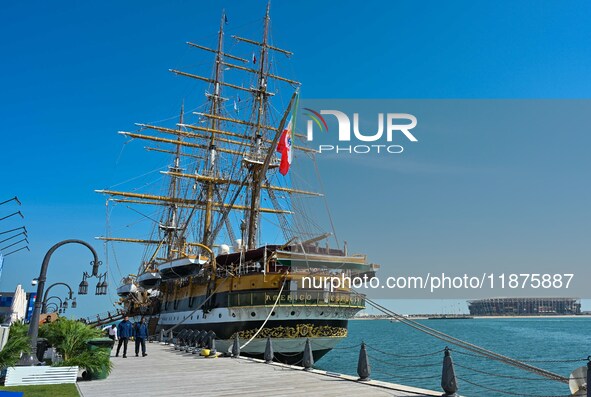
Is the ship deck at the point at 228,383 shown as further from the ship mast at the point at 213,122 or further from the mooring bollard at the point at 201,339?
the ship mast at the point at 213,122

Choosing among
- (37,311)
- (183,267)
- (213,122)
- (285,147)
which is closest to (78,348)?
(37,311)

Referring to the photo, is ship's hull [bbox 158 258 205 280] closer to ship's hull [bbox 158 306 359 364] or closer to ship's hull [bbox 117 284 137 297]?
ship's hull [bbox 158 306 359 364]

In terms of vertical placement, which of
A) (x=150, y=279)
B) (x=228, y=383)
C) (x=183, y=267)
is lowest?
(x=228, y=383)

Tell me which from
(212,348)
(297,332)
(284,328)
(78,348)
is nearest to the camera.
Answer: (78,348)

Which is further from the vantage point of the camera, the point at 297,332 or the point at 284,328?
the point at 297,332

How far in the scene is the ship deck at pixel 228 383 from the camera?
10898mm

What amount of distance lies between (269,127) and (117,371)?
34585 millimetres

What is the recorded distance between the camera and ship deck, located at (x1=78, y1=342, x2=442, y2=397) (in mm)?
10898

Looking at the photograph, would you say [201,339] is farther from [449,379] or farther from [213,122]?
[213,122]

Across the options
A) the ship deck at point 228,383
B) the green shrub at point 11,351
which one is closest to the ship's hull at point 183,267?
the ship deck at point 228,383

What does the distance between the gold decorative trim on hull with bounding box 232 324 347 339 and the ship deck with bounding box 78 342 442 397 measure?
385 inches

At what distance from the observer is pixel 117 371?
15000 millimetres

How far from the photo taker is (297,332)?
26969 mm

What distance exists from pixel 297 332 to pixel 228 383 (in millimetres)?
14999
